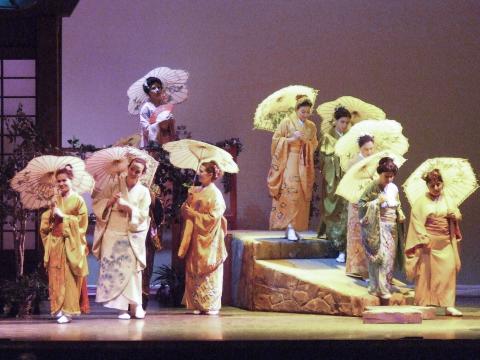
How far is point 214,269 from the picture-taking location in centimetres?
1381

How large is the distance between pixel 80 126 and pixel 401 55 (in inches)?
160

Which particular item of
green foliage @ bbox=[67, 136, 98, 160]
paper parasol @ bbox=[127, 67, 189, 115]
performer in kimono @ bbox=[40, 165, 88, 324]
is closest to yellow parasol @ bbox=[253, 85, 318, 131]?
paper parasol @ bbox=[127, 67, 189, 115]

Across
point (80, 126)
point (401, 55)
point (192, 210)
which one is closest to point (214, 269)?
point (192, 210)

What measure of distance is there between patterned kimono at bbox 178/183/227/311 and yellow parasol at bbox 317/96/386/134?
183cm

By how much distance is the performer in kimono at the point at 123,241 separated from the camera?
522 inches

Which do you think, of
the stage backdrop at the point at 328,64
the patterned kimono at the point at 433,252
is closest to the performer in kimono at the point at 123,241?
the patterned kimono at the point at 433,252

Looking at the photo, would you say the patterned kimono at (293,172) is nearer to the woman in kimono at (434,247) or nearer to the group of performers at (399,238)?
the group of performers at (399,238)

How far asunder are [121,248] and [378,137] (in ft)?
9.80

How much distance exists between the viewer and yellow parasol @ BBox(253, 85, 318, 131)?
14.9 m

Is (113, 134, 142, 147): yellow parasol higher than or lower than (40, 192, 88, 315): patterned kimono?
higher

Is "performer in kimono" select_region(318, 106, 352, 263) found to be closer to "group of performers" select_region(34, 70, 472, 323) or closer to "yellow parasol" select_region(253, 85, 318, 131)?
"yellow parasol" select_region(253, 85, 318, 131)
